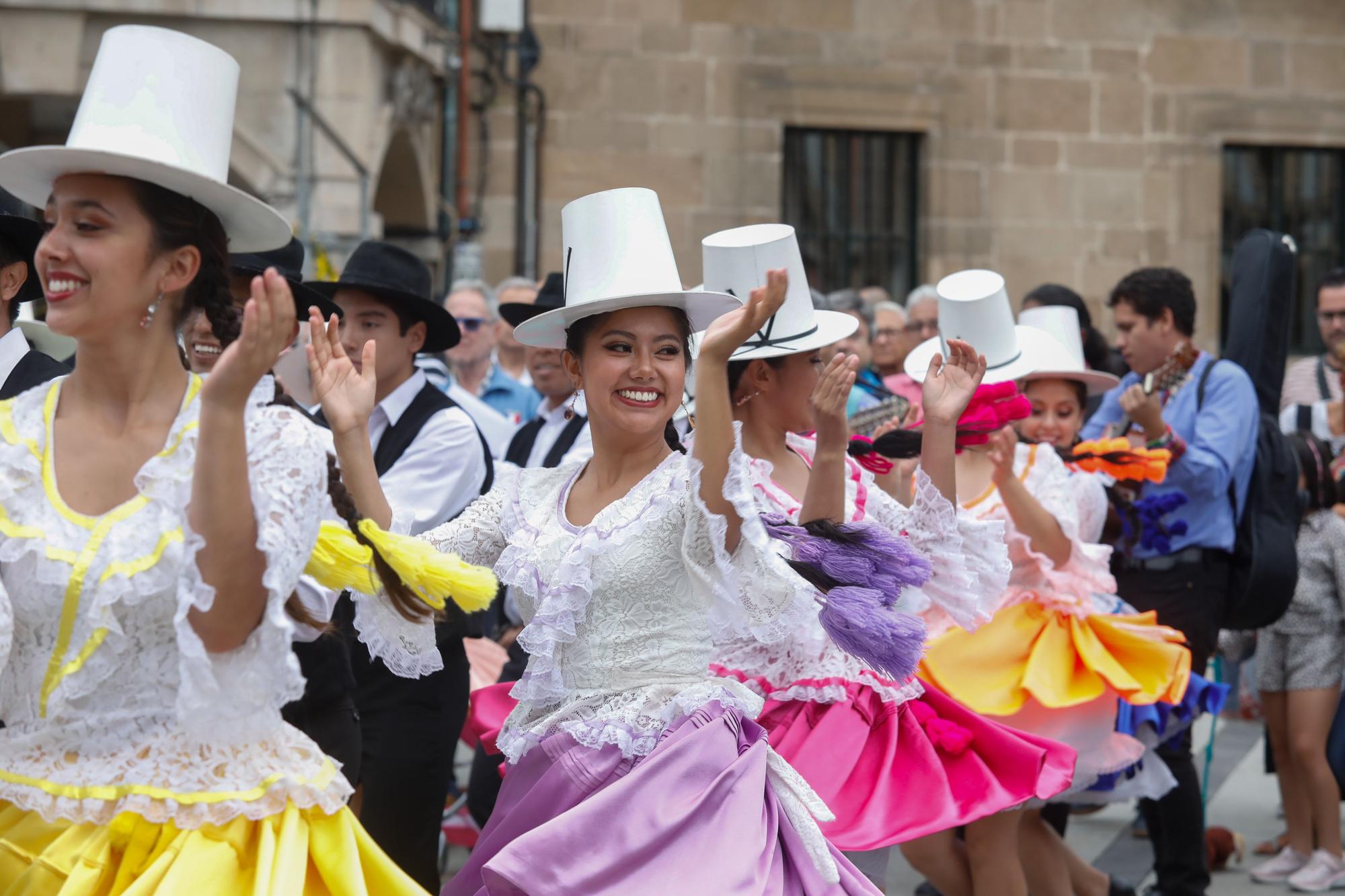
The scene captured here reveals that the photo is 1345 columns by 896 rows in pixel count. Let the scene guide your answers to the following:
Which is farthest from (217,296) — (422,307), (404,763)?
A: (422,307)

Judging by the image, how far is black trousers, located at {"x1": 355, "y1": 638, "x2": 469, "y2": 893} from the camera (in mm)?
4934

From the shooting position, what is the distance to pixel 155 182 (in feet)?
9.30

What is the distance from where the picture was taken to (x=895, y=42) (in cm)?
1473

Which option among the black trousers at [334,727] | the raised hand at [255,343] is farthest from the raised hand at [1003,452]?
the raised hand at [255,343]

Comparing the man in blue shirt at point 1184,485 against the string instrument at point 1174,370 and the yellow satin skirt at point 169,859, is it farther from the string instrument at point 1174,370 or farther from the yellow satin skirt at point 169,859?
the yellow satin skirt at point 169,859

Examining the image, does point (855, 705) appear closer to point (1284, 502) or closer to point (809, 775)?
point (809, 775)

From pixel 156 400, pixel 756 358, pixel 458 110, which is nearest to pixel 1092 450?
pixel 756 358

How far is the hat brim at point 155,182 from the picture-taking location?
2754 millimetres

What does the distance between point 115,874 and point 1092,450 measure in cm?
409

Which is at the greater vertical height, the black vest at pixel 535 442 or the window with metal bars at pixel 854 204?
the window with metal bars at pixel 854 204

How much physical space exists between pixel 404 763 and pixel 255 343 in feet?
8.67

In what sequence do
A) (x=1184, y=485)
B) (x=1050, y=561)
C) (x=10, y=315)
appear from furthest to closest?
(x=1184, y=485) → (x=1050, y=561) → (x=10, y=315)

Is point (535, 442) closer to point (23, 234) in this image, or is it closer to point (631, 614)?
point (23, 234)

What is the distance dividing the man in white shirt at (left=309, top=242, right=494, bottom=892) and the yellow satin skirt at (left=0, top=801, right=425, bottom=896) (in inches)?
74.2
